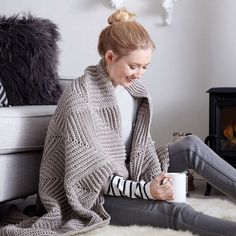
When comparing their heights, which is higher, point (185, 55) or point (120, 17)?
point (120, 17)

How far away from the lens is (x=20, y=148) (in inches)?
75.2

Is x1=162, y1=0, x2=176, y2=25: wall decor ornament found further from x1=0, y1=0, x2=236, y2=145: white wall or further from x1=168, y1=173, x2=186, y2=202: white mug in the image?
x1=168, y1=173, x2=186, y2=202: white mug

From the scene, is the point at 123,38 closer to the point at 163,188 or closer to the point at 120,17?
the point at 120,17

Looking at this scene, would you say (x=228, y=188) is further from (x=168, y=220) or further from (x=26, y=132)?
(x=26, y=132)

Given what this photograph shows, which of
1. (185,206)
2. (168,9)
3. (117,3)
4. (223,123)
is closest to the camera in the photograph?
(185,206)

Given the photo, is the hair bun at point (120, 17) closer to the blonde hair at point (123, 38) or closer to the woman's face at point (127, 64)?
the blonde hair at point (123, 38)

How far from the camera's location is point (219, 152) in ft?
8.95

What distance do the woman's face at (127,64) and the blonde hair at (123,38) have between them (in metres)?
0.02

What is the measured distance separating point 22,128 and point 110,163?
408 mm

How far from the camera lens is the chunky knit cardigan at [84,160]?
1.67m

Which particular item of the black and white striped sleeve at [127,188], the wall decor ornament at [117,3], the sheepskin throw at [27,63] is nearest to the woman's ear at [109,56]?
the black and white striped sleeve at [127,188]

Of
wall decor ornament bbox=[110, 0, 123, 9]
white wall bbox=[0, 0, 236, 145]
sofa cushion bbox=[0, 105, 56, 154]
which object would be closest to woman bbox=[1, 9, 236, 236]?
sofa cushion bbox=[0, 105, 56, 154]

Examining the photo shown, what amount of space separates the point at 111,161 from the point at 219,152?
115cm

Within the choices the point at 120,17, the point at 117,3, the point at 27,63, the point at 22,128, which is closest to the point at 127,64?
the point at 120,17
